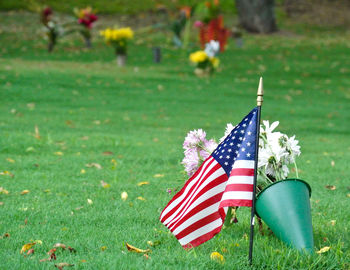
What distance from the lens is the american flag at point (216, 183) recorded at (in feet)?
11.4

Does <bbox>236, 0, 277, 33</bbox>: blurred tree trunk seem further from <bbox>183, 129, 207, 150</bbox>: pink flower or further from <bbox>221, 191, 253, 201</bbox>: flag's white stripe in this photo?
<bbox>221, 191, 253, 201</bbox>: flag's white stripe

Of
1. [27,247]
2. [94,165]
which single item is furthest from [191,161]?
[94,165]

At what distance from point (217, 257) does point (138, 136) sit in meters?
5.86

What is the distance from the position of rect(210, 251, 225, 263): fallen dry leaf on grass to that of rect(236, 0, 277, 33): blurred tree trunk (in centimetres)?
2090

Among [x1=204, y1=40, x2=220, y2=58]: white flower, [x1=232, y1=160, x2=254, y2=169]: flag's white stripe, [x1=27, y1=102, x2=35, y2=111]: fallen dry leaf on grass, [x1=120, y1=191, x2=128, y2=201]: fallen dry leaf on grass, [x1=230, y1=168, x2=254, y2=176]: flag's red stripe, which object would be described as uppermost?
[x1=204, y1=40, x2=220, y2=58]: white flower

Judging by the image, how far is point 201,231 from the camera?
3.64 meters

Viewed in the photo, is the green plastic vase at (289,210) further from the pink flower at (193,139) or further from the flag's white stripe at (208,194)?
the pink flower at (193,139)

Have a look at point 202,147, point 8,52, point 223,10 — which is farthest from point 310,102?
point 223,10

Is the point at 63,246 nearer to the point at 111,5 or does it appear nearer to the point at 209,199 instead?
the point at 209,199

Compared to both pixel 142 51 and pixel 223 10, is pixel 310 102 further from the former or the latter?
pixel 223 10

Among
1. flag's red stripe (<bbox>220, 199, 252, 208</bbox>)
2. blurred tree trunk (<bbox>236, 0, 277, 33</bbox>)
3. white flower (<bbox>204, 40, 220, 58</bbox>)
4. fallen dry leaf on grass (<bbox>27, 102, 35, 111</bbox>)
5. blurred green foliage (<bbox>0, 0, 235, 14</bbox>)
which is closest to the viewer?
flag's red stripe (<bbox>220, 199, 252, 208</bbox>)

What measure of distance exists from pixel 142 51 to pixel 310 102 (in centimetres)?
768

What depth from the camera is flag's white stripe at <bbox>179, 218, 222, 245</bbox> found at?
360 centimetres

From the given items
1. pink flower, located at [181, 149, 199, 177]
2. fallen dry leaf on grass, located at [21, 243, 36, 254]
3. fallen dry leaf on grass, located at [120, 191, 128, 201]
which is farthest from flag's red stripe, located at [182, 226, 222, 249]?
fallen dry leaf on grass, located at [120, 191, 128, 201]
